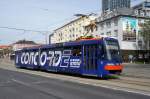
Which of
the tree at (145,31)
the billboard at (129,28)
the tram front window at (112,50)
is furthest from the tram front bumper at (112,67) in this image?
the tree at (145,31)

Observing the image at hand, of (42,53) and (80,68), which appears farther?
(42,53)

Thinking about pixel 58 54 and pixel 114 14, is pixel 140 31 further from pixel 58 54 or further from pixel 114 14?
pixel 58 54

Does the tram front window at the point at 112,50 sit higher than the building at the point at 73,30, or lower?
lower

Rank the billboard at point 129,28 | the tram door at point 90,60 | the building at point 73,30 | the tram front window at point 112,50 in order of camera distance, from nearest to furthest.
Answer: the tram front window at point 112,50, the tram door at point 90,60, the billboard at point 129,28, the building at point 73,30

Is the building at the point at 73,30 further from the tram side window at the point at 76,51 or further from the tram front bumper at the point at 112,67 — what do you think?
the tram front bumper at the point at 112,67

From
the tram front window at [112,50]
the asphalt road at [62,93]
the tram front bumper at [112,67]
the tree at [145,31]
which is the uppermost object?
the tree at [145,31]

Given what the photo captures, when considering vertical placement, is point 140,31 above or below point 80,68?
above

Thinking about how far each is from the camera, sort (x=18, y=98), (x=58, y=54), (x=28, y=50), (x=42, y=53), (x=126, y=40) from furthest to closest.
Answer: (x=126, y=40) → (x=28, y=50) → (x=42, y=53) → (x=58, y=54) → (x=18, y=98)

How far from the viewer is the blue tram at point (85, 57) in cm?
2453

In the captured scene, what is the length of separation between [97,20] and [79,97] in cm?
7066

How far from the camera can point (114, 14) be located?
7625 centimetres

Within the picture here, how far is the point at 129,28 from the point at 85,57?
49336 mm

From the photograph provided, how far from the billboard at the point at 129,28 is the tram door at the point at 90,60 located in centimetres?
4747

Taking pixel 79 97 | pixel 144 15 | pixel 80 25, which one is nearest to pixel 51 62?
pixel 79 97
